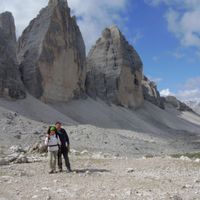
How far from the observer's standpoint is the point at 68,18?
72938mm

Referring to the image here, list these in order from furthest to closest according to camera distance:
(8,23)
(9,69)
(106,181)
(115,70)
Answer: (115,70) → (8,23) → (9,69) → (106,181)

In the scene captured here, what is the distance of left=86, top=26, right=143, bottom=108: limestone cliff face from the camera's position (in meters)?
87.3

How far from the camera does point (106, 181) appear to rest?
15.0 meters

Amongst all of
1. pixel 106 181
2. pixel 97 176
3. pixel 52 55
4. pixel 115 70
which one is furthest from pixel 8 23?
pixel 106 181

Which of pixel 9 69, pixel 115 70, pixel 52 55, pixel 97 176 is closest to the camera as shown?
pixel 97 176

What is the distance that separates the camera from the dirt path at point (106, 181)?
1245 centimetres

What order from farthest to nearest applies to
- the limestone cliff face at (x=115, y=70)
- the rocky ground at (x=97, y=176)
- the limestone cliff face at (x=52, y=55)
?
1. the limestone cliff face at (x=115, y=70)
2. the limestone cliff face at (x=52, y=55)
3. the rocky ground at (x=97, y=176)

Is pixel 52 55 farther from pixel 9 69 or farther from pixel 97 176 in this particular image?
pixel 97 176

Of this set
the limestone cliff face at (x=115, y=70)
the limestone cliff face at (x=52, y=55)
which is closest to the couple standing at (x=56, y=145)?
the limestone cliff face at (x=52, y=55)

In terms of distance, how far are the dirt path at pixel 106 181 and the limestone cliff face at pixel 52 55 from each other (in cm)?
4542

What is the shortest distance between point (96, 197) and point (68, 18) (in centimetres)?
6300

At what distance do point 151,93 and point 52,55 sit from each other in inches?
1818

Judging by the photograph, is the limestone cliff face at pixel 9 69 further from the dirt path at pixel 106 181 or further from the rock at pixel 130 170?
the rock at pixel 130 170

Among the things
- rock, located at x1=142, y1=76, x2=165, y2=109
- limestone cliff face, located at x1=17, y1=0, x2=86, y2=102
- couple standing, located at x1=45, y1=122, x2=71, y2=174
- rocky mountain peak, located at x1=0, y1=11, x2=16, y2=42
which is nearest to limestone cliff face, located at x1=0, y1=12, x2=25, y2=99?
rocky mountain peak, located at x1=0, y1=11, x2=16, y2=42
